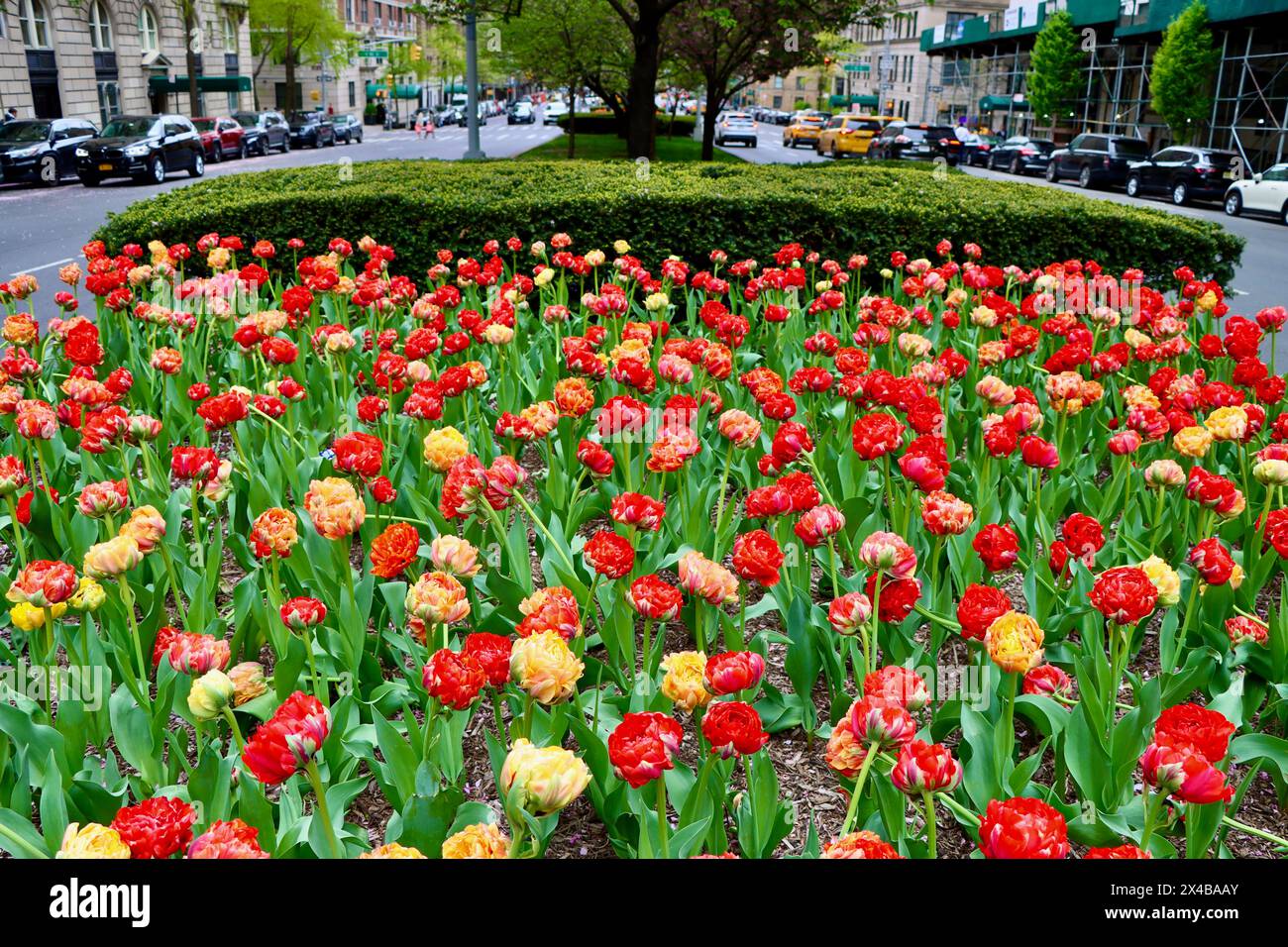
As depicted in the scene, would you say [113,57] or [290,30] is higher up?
[290,30]

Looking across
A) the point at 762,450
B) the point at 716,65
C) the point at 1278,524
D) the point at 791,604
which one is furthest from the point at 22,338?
the point at 716,65

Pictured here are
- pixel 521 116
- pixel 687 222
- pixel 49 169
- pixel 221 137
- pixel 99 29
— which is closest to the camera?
pixel 687 222

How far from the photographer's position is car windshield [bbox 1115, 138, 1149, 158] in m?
28.7

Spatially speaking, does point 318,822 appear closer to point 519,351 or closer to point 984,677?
point 984,677

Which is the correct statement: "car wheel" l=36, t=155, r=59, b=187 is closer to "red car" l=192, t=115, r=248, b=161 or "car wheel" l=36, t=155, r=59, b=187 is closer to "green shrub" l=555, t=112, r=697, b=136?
"red car" l=192, t=115, r=248, b=161

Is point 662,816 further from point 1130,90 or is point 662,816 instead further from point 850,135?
point 1130,90

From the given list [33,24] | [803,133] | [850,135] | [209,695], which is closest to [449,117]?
[803,133]

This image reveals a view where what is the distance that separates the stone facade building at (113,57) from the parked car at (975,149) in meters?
28.9

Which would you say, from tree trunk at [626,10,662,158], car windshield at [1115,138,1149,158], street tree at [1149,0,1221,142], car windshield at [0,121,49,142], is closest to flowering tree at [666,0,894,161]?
tree trunk at [626,10,662,158]

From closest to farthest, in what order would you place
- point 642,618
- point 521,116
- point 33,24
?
point 642,618, point 33,24, point 521,116

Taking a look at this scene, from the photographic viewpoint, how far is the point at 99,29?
38.3 m

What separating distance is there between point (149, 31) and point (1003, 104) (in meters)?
37.9

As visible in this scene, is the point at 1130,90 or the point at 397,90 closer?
the point at 1130,90
